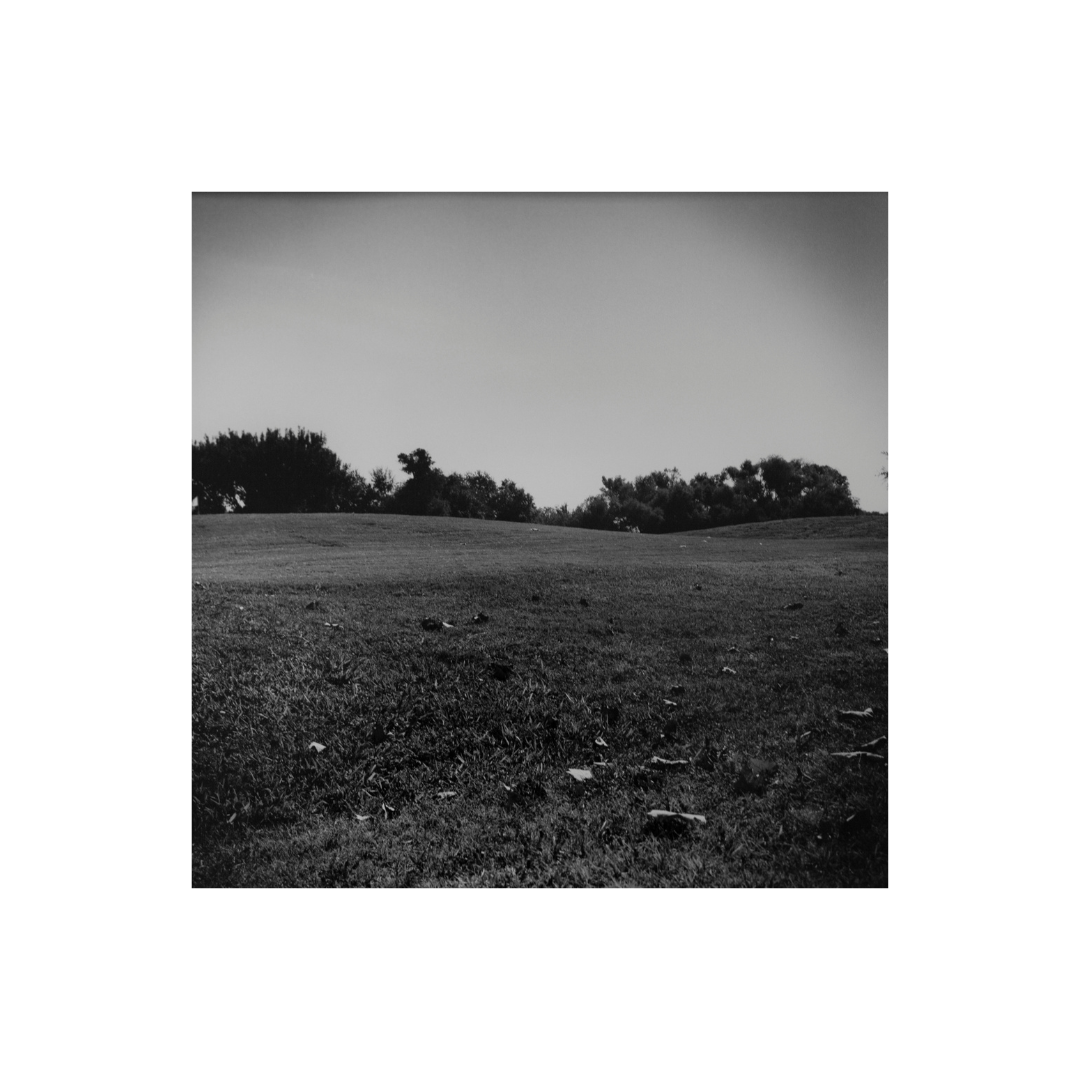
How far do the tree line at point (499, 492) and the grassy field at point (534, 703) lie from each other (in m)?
0.11

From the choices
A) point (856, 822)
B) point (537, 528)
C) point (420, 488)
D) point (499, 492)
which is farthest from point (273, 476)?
point (856, 822)

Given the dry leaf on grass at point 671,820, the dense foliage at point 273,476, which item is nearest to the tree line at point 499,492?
the dense foliage at point 273,476

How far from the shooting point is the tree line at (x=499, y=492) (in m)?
3.95

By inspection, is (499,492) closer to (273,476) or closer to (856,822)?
(273,476)

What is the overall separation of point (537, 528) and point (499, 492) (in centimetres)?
35

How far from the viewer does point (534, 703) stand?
3820mm

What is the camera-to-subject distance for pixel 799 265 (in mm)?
3887

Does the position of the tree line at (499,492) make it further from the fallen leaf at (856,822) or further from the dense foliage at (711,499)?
the fallen leaf at (856,822)

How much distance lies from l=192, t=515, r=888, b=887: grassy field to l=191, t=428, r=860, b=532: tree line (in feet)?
0.35

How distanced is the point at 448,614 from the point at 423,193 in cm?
259

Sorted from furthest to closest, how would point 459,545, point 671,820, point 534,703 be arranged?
point 459,545
point 534,703
point 671,820

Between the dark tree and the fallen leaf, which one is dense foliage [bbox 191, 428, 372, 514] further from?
the fallen leaf
